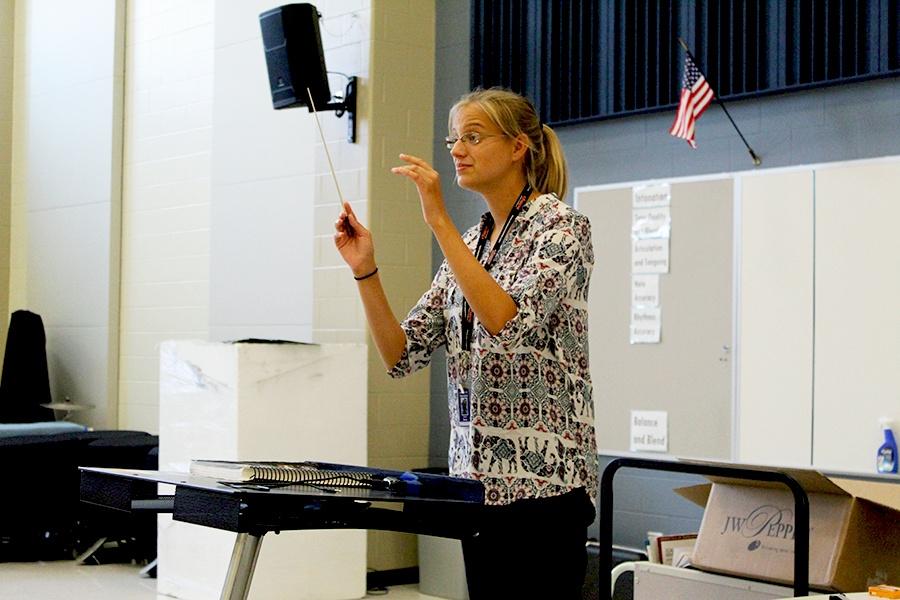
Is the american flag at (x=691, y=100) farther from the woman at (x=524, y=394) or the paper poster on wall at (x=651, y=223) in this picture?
the woman at (x=524, y=394)

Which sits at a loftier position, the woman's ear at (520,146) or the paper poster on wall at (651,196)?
the paper poster on wall at (651,196)

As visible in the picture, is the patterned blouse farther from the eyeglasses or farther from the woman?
the eyeglasses

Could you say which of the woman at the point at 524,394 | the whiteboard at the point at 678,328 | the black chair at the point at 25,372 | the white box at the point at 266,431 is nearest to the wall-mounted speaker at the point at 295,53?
the white box at the point at 266,431

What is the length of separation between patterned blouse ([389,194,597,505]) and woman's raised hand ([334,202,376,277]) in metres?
0.30

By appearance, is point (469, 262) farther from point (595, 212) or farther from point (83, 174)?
point (83, 174)

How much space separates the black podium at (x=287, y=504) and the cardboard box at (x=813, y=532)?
3.55 ft

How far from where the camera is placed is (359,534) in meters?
5.07

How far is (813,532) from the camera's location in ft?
8.74

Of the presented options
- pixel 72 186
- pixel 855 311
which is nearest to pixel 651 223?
pixel 855 311

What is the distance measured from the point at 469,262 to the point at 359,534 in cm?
332

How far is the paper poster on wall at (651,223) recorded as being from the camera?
15.8 feet

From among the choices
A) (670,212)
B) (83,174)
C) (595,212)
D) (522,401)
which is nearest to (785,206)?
(670,212)

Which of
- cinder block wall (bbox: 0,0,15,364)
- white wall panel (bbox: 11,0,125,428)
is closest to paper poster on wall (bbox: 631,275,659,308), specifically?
white wall panel (bbox: 11,0,125,428)

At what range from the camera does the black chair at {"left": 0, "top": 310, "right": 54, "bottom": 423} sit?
7121mm
